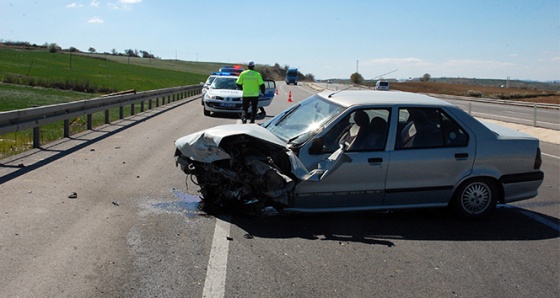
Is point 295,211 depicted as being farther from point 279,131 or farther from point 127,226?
point 127,226

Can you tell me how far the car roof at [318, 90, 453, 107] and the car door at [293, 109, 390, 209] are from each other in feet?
1.13

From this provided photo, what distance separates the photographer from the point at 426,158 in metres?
6.83

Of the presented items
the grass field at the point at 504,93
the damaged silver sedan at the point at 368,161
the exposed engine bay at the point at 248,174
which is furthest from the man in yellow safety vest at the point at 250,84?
the grass field at the point at 504,93

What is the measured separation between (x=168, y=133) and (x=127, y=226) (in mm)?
9122

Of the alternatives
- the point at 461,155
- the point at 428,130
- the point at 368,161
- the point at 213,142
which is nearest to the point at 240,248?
the point at 213,142

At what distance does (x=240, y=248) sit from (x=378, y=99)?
2640 millimetres

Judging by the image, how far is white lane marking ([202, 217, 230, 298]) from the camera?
15.0 ft

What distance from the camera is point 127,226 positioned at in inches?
248

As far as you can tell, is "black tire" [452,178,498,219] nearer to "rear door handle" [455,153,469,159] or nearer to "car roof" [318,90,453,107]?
"rear door handle" [455,153,469,159]

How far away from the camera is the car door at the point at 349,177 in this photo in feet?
21.4

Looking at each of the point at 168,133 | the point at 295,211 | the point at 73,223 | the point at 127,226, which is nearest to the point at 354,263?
the point at 295,211

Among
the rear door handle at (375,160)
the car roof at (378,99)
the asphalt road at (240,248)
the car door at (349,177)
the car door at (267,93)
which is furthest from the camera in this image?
the car door at (267,93)

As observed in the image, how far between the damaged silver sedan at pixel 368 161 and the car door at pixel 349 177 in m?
0.01

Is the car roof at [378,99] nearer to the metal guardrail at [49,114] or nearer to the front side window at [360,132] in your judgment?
the front side window at [360,132]
